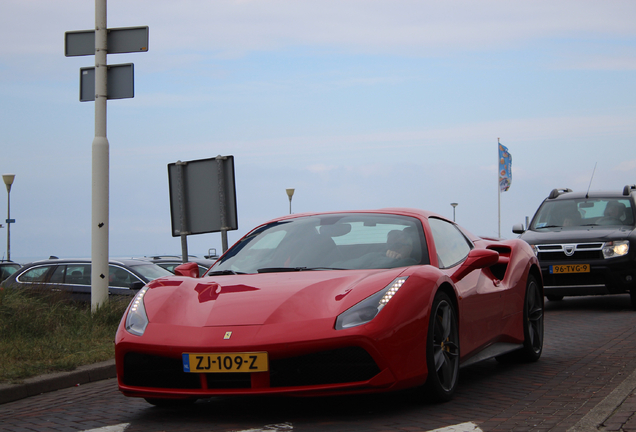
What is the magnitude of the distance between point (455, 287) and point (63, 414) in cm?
279

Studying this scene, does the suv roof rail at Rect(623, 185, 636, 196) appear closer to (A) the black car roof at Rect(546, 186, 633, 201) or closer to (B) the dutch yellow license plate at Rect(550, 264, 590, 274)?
(A) the black car roof at Rect(546, 186, 633, 201)

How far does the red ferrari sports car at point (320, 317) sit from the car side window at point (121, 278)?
337 inches

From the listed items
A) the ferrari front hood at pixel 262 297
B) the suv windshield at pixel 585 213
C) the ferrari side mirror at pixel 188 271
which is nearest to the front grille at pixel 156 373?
the ferrari front hood at pixel 262 297

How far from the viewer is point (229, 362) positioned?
4676mm

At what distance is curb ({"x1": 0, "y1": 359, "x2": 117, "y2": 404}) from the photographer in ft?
20.8

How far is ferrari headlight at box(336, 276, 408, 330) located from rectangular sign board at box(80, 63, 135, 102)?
265 inches

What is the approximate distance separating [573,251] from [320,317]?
337 inches

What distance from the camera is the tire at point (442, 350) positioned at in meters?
5.13

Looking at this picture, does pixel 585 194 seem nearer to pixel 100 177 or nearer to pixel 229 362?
pixel 100 177

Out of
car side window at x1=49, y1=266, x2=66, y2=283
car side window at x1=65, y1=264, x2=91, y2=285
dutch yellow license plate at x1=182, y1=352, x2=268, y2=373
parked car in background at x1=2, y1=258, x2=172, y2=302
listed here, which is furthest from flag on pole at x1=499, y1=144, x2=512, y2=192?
dutch yellow license plate at x1=182, y1=352, x2=268, y2=373

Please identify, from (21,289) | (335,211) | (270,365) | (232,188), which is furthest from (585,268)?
(270,365)

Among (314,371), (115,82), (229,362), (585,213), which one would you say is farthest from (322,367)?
(585,213)

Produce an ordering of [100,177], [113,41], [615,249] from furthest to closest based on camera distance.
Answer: [615,249] < [113,41] < [100,177]

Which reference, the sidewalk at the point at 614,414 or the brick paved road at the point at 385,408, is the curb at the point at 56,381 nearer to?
the brick paved road at the point at 385,408
